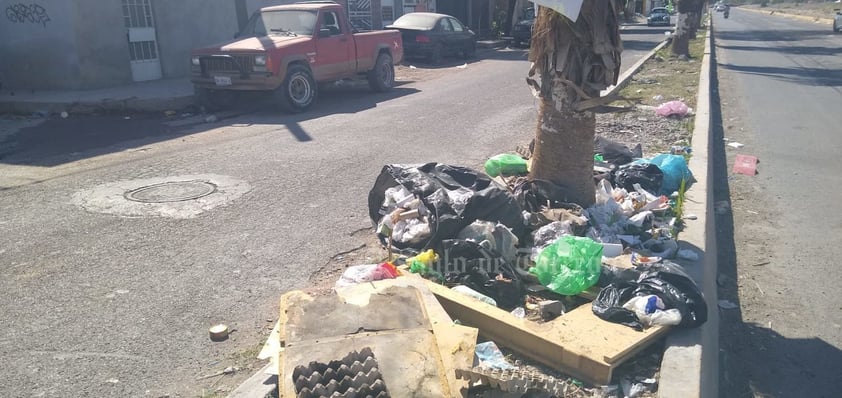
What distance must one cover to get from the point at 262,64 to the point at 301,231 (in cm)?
634

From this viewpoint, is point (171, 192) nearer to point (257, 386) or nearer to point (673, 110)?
point (257, 386)

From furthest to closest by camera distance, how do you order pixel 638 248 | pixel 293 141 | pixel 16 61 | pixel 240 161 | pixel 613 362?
1. pixel 16 61
2. pixel 293 141
3. pixel 240 161
4. pixel 638 248
5. pixel 613 362

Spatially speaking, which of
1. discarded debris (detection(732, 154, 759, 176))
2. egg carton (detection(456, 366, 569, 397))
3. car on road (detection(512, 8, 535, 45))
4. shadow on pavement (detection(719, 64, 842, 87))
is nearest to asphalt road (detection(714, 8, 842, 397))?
discarded debris (detection(732, 154, 759, 176))

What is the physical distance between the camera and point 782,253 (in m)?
5.53

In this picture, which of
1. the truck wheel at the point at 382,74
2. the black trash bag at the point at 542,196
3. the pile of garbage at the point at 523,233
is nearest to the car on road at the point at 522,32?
the truck wheel at the point at 382,74

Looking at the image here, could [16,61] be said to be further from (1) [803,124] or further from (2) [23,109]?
(1) [803,124]

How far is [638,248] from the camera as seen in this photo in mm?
4805

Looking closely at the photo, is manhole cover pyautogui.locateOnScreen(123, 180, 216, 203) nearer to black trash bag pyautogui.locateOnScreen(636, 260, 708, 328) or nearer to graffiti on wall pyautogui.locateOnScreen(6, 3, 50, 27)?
black trash bag pyautogui.locateOnScreen(636, 260, 708, 328)

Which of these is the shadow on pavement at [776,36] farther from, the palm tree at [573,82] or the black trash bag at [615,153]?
the palm tree at [573,82]

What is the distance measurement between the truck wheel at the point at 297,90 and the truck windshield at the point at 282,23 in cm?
94

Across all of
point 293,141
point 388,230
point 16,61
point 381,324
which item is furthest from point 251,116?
point 381,324

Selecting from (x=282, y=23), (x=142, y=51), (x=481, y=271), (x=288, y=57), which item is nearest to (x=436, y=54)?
(x=282, y=23)

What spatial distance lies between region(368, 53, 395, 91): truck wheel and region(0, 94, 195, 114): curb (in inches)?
168

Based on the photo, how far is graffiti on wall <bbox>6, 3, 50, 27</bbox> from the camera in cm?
1295
